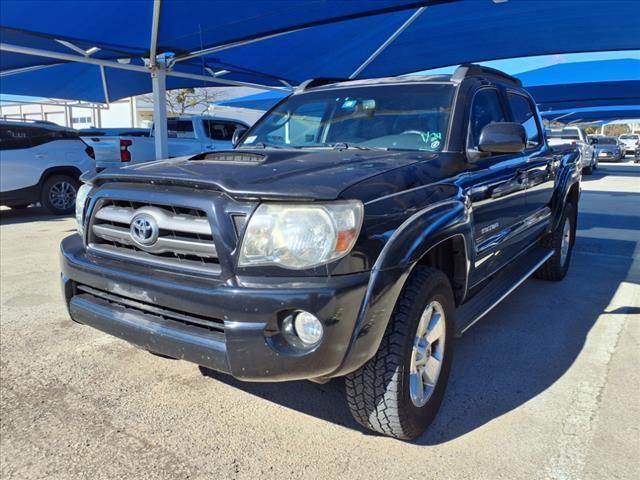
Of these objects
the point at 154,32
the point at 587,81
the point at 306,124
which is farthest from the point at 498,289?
the point at 587,81

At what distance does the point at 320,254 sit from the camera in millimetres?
2123

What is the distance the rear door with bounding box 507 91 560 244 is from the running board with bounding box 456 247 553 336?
173 mm

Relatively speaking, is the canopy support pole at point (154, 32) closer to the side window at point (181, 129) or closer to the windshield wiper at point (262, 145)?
the side window at point (181, 129)

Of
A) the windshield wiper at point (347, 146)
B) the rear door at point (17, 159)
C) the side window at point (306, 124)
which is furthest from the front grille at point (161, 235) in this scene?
the rear door at point (17, 159)

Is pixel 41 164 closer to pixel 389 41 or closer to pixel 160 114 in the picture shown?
pixel 160 114

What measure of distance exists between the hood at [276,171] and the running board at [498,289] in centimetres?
98

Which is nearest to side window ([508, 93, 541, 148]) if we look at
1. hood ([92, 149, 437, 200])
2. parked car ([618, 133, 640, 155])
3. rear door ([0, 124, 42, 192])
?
hood ([92, 149, 437, 200])

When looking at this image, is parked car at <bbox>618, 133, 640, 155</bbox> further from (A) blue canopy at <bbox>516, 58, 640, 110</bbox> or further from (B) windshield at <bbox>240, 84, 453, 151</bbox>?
(B) windshield at <bbox>240, 84, 453, 151</bbox>

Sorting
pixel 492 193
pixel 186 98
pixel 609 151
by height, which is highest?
pixel 186 98

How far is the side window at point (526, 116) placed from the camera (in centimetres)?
433

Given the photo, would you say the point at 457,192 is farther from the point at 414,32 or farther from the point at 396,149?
the point at 414,32

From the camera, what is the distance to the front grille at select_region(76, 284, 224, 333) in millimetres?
2248

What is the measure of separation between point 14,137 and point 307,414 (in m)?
8.96

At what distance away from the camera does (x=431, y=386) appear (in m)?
2.71
